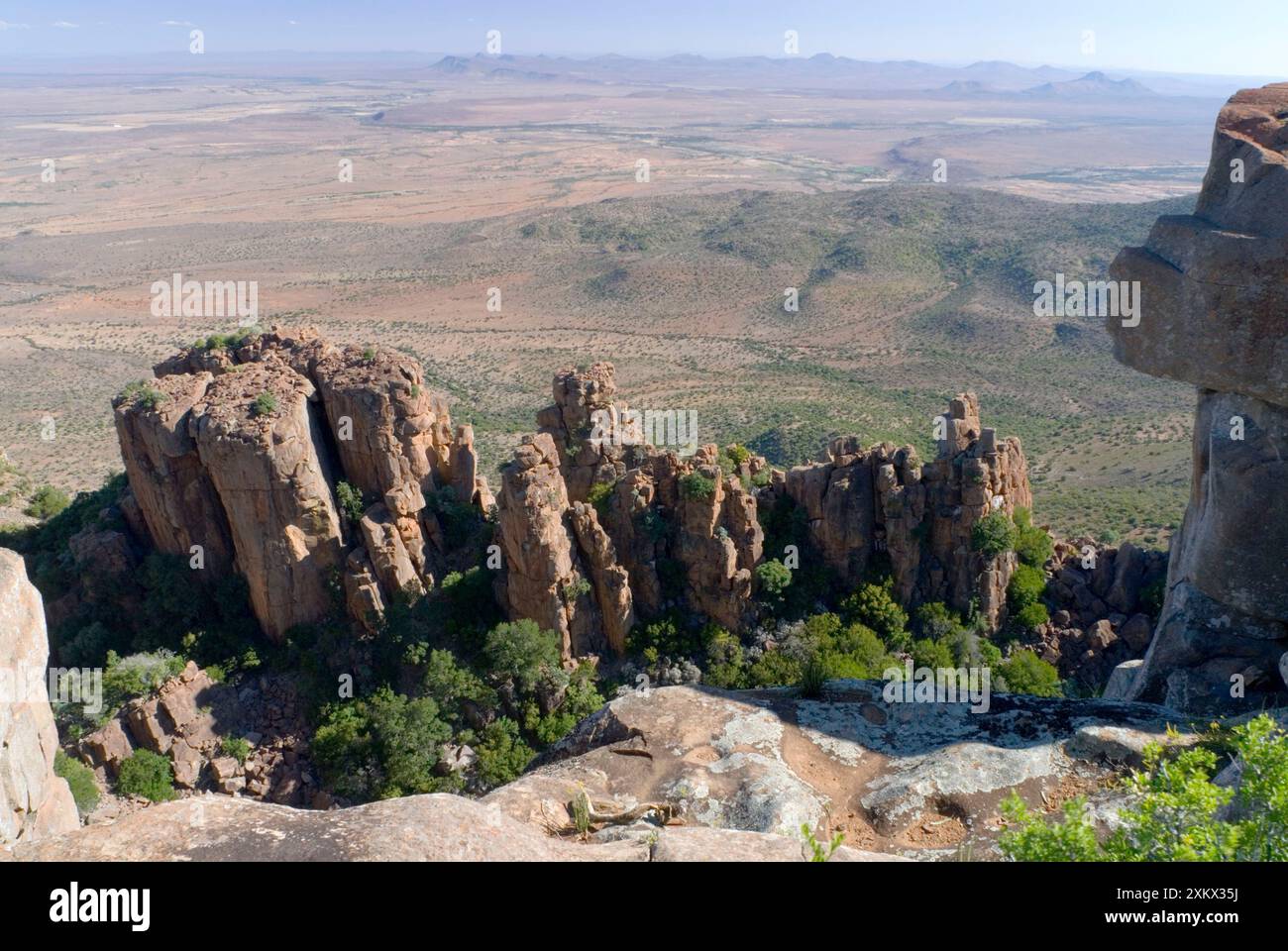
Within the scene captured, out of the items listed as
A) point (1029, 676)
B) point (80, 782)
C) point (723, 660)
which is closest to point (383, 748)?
point (80, 782)

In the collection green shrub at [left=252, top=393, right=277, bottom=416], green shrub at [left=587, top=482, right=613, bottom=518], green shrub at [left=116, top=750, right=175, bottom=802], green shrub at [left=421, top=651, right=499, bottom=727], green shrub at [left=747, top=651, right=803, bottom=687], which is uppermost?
green shrub at [left=252, top=393, right=277, bottom=416]

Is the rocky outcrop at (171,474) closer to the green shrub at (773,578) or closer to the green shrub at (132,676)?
the green shrub at (132,676)

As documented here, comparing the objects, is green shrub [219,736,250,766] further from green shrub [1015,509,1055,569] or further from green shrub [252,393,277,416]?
green shrub [1015,509,1055,569]

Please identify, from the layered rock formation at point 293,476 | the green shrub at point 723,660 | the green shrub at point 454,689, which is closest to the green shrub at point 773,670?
the green shrub at point 723,660

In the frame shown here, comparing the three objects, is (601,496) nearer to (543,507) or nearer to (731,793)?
(543,507)

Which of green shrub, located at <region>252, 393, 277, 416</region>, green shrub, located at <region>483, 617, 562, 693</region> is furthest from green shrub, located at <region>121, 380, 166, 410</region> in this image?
green shrub, located at <region>483, 617, 562, 693</region>
